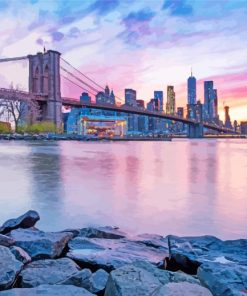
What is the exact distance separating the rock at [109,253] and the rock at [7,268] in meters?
0.53

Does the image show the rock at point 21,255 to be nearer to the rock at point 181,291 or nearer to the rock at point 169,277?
the rock at point 169,277

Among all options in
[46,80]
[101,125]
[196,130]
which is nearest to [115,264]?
[46,80]

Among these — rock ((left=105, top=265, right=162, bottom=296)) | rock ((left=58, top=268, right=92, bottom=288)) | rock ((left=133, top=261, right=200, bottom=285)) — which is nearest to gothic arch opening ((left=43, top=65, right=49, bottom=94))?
rock ((left=58, top=268, right=92, bottom=288))

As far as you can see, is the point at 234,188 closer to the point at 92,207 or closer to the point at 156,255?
the point at 92,207

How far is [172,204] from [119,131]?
3031 inches

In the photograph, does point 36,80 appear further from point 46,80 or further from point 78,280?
point 78,280

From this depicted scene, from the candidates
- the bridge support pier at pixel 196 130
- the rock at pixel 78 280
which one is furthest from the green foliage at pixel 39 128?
the rock at pixel 78 280

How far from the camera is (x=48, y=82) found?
57.5m

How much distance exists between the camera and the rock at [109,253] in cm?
266

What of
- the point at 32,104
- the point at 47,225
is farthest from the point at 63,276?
the point at 32,104

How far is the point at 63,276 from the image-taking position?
235 centimetres

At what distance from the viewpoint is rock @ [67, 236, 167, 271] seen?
2659 mm

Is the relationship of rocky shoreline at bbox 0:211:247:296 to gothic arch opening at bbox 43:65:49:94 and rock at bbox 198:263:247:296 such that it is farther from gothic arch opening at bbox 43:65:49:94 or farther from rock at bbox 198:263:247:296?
gothic arch opening at bbox 43:65:49:94

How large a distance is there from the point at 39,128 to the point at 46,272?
48.9m
